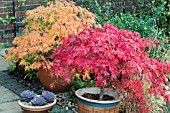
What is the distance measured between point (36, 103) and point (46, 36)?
3.15 ft

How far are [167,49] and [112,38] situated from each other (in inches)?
97.9

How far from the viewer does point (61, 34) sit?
170 inches

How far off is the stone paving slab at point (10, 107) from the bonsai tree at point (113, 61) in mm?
780

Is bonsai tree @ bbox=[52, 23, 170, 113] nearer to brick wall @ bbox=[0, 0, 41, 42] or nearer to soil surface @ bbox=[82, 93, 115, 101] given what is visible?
soil surface @ bbox=[82, 93, 115, 101]

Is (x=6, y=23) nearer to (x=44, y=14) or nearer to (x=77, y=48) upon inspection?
(x=44, y=14)

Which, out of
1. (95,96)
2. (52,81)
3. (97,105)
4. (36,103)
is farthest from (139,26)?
(36,103)

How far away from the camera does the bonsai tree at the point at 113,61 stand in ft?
10.7

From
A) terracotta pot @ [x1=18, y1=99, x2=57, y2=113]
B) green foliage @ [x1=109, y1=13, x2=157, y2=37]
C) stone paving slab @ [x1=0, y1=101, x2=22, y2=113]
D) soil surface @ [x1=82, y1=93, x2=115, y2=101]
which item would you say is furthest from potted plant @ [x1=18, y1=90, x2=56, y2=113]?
green foliage @ [x1=109, y1=13, x2=157, y2=37]

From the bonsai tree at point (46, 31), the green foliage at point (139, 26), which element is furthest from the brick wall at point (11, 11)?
the green foliage at point (139, 26)

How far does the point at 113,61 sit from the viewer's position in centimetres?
327

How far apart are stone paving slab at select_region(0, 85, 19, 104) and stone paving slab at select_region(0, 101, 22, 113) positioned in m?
0.09

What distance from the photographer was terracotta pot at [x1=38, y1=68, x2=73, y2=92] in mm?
4309

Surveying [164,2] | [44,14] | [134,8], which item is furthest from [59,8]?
[134,8]

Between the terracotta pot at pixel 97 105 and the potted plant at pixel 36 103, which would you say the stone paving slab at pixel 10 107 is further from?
the terracotta pot at pixel 97 105
